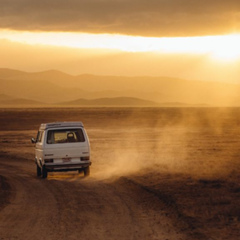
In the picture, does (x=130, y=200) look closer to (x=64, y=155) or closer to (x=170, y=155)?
(x=64, y=155)

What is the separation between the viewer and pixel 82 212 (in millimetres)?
13781

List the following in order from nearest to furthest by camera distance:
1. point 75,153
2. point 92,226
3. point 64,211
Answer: point 92,226 < point 64,211 < point 75,153

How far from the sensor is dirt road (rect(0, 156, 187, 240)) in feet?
37.4

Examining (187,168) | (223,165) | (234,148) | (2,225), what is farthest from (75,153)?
(234,148)

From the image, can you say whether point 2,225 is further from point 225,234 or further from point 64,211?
point 225,234

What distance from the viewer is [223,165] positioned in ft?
85.0

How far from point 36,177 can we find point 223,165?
26.3 ft

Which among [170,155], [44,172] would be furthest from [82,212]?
[170,155]

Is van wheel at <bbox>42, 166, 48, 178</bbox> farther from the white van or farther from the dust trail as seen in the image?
the dust trail

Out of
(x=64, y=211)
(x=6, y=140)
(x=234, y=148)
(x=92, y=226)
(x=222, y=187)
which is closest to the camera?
(x=92, y=226)

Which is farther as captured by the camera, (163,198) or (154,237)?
(163,198)

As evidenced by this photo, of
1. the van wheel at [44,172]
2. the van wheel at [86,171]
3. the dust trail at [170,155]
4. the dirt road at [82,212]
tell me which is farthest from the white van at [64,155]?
the dust trail at [170,155]

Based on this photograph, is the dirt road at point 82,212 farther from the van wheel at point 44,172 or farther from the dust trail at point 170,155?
the dust trail at point 170,155

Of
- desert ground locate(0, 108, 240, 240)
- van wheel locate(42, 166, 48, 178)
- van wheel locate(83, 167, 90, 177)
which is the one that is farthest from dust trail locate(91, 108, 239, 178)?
van wheel locate(42, 166, 48, 178)
